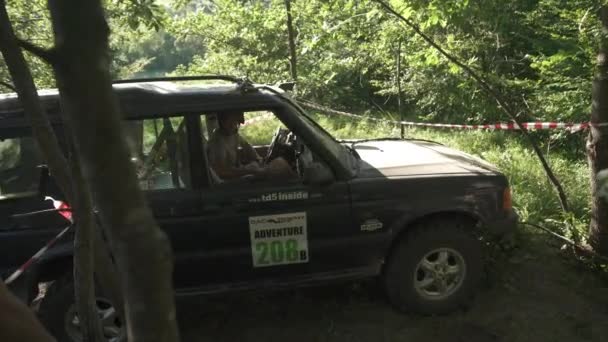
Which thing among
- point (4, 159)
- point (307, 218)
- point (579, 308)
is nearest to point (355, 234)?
point (307, 218)

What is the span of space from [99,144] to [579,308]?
3951 mm

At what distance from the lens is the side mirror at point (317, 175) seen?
3.24 metres

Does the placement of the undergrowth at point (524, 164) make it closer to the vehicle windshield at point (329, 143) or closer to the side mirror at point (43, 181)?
the vehicle windshield at point (329, 143)

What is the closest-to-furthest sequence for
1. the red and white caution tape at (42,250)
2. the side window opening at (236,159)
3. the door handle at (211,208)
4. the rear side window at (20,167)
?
1. the red and white caution tape at (42,250)
2. the rear side window at (20,167)
3. the door handle at (211,208)
4. the side window opening at (236,159)

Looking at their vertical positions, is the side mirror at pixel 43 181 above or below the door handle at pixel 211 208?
above

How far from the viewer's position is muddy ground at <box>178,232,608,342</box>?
138 inches

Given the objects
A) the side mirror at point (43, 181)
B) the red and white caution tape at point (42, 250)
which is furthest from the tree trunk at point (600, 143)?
the side mirror at point (43, 181)

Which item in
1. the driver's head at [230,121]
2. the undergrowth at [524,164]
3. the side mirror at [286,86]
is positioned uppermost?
the side mirror at [286,86]

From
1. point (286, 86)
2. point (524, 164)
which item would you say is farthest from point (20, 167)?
point (524, 164)

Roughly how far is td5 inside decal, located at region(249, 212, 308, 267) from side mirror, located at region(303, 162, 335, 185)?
230mm

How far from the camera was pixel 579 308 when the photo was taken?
12.3 feet

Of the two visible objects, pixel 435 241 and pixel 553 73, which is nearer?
pixel 435 241

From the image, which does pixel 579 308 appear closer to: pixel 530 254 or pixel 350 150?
pixel 530 254

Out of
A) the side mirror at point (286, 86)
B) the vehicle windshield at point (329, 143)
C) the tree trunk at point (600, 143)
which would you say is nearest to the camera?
the vehicle windshield at point (329, 143)
